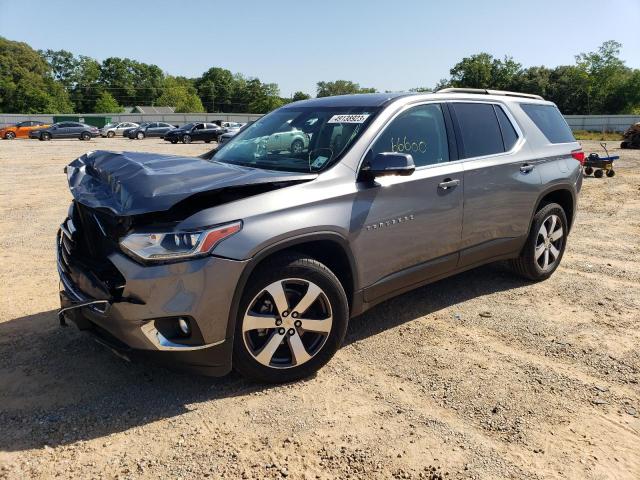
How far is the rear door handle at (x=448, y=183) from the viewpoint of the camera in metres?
4.00

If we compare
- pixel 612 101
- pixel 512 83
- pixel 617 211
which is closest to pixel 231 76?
pixel 512 83

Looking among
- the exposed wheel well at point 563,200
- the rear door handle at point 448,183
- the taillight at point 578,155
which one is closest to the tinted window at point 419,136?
the rear door handle at point 448,183

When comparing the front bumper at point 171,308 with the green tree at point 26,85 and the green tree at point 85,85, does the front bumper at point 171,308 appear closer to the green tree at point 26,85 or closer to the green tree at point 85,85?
the green tree at point 26,85

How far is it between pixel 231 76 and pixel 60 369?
5346 inches

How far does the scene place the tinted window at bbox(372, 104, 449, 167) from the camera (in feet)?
12.5

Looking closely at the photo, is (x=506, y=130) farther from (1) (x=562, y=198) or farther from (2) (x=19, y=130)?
(2) (x=19, y=130)

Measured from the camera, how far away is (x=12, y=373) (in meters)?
3.42

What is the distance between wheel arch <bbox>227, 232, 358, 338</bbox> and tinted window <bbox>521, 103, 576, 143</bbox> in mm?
2899

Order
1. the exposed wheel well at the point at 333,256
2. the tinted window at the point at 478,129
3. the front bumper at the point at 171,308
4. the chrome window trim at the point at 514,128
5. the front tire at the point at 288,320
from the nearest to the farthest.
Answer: the front bumper at the point at 171,308 → the front tire at the point at 288,320 → the exposed wheel well at the point at 333,256 → the tinted window at the point at 478,129 → the chrome window trim at the point at 514,128

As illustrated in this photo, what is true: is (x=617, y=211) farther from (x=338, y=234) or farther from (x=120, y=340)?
(x=120, y=340)

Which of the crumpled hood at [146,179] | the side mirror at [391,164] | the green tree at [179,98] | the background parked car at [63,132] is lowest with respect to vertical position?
the background parked car at [63,132]

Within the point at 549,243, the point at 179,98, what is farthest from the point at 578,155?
the point at 179,98

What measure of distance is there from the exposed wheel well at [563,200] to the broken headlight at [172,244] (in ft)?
12.2

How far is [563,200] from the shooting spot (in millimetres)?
5531
